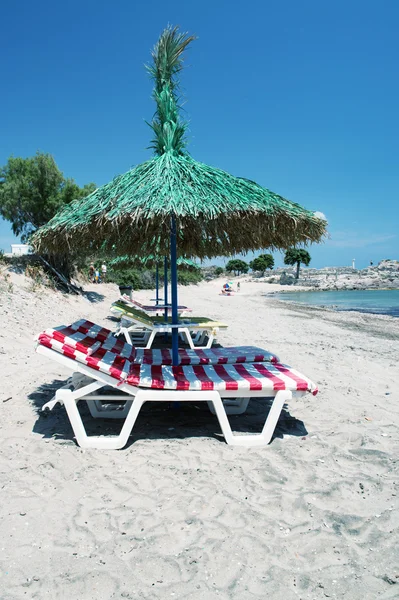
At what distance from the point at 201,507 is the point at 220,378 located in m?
1.22

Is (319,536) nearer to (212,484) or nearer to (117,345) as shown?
(212,484)

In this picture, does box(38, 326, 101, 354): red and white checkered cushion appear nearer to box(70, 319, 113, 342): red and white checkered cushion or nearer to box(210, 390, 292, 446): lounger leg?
box(70, 319, 113, 342): red and white checkered cushion

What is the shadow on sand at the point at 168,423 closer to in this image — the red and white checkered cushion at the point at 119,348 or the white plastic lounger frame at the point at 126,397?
the white plastic lounger frame at the point at 126,397

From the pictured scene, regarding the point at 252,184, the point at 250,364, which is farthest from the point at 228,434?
the point at 252,184

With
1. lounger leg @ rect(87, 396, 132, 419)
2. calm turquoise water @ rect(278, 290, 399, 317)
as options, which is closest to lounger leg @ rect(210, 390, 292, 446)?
lounger leg @ rect(87, 396, 132, 419)

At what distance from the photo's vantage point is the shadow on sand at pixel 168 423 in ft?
11.6

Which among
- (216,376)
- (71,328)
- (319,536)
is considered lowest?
(319,536)

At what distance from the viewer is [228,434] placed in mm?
3318

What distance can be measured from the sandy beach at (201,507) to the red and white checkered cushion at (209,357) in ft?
1.63

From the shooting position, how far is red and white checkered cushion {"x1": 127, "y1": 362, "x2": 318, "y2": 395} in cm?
334

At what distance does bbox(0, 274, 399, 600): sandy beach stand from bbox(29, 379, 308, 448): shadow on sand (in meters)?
0.02

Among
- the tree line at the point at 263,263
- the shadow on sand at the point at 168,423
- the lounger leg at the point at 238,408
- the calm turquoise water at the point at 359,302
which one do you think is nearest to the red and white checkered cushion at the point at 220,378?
the lounger leg at the point at 238,408

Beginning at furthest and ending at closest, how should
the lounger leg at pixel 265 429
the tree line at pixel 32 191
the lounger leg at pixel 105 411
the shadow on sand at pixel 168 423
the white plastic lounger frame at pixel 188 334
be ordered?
the tree line at pixel 32 191, the white plastic lounger frame at pixel 188 334, the lounger leg at pixel 105 411, the shadow on sand at pixel 168 423, the lounger leg at pixel 265 429

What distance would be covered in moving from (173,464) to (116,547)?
927 millimetres
